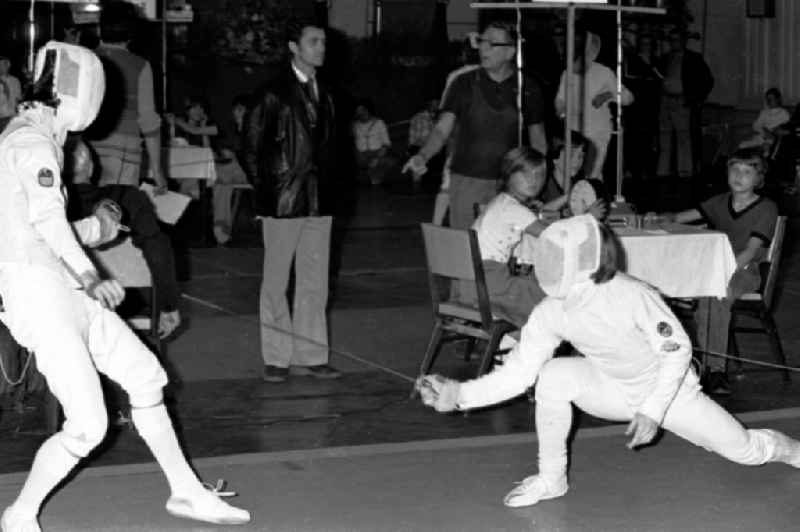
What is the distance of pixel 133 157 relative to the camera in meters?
9.59

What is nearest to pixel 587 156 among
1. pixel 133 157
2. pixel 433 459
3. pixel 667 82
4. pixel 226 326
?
pixel 226 326

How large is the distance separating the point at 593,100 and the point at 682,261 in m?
4.61

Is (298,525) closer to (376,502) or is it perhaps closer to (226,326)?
(376,502)

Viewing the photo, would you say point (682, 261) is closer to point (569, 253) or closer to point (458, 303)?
point (458, 303)

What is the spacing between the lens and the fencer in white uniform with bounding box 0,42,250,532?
5629 millimetres

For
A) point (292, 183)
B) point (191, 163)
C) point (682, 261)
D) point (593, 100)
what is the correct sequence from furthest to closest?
point (191, 163), point (593, 100), point (292, 183), point (682, 261)

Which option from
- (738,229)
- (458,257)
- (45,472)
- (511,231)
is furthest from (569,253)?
(738,229)

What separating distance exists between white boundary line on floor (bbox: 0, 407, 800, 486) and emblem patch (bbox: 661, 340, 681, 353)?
162 cm

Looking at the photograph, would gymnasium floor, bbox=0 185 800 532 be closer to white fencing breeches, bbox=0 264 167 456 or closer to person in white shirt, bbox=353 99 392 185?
white fencing breeches, bbox=0 264 167 456

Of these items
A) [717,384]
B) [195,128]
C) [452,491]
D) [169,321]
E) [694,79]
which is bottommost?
[452,491]

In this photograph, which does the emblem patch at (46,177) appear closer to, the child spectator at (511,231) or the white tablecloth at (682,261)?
the child spectator at (511,231)

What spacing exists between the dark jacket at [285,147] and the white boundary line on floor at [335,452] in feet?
6.39

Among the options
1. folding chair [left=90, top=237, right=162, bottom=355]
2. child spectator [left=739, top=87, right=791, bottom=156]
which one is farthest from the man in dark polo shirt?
child spectator [left=739, top=87, right=791, bottom=156]

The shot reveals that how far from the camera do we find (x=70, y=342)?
18.5ft
